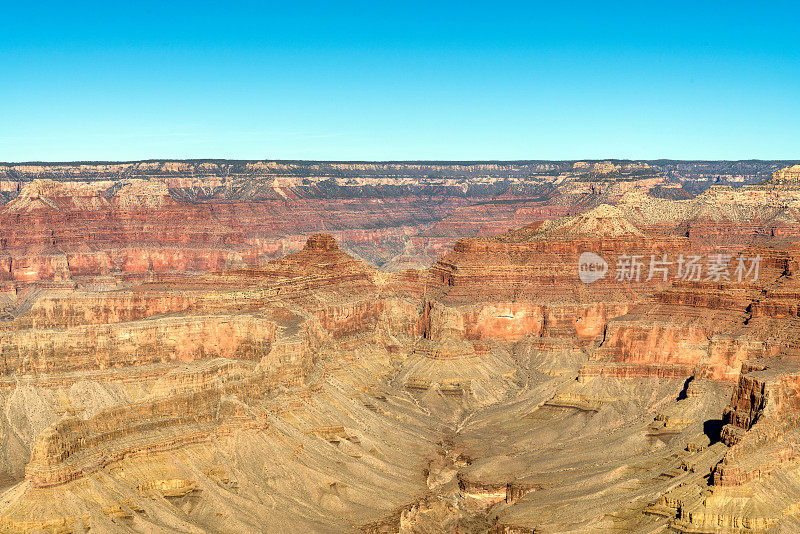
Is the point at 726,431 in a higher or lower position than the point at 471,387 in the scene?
higher

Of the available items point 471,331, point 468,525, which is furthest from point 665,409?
point 471,331

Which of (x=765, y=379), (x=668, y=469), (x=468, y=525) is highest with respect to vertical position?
(x=765, y=379)

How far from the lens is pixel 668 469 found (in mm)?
79438

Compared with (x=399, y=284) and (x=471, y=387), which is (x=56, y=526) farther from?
(x=399, y=284)

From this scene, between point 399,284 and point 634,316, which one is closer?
point 634,316

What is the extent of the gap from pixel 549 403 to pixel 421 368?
63.2 feet

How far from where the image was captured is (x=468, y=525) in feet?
263

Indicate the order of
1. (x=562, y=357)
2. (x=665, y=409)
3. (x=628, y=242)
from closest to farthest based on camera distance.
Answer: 1. (x=665, y=409)
2. (x=562, y=357)
3. (x=628, y=242)

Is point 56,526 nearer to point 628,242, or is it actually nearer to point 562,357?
point 562,357

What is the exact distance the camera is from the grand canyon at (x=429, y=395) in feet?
233

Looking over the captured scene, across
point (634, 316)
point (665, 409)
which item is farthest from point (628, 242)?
point (665, 409)

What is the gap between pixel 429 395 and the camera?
121 metres

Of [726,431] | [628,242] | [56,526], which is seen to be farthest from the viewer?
[628,242]

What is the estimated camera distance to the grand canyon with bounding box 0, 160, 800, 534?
71.0m
